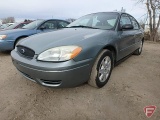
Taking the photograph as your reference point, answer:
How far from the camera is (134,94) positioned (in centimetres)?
249

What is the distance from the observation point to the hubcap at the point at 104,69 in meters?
2.57

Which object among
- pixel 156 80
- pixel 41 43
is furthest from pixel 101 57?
pixel 156 80

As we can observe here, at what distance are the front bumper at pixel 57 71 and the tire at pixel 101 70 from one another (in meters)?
0.16

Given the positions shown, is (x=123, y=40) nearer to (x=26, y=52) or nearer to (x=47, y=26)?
(x=26, y=52)

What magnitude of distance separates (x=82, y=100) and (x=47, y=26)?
13.1 feet

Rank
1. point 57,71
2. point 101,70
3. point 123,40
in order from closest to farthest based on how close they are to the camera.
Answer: point 57,71
point 101,70
point 123,40

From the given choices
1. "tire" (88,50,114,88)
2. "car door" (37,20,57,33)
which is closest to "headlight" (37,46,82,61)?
"tire" (88,50,114,88)

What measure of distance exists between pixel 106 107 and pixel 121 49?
1.43 meters

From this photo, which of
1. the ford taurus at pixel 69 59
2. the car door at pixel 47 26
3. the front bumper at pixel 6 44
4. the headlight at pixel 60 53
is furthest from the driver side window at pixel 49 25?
the headlight at pixel 60 53

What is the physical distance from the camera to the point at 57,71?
1961 mm

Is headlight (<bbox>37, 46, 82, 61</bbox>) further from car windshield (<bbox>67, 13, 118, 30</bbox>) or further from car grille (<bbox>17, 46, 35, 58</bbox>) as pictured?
car windshield (<bbox>67, 13, 118, 30</bbox>)

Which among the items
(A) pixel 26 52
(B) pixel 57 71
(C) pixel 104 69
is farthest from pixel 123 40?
(A) pixel 26 52

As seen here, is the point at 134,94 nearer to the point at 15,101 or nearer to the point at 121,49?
the point at 121,49

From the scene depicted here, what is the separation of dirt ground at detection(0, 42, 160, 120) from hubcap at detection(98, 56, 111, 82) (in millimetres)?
193
